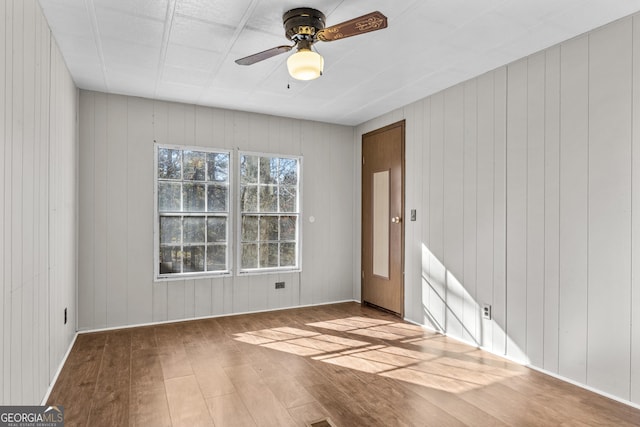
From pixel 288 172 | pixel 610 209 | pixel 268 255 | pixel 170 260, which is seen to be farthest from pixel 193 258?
pixel 610 209

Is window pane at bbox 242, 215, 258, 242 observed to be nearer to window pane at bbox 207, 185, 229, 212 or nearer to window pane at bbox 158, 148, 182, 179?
window pane at bbox 207, 185, 229, 212

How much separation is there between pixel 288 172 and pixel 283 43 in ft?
7.87

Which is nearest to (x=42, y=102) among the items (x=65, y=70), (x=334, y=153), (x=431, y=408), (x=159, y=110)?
(x=65, y=70)

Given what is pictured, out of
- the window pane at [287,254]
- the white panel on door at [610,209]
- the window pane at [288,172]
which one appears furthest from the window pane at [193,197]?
the white panel on door at [610,209]

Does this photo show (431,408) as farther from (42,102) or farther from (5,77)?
(42,102)

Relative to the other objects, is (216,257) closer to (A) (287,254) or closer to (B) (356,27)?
(A) (287,254)

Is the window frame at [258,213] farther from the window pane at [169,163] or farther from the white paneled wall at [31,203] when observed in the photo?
the white paneled wall at [31,203]

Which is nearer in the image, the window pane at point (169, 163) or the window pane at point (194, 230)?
the window pane at point (169, 163)

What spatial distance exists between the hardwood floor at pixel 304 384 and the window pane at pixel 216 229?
3.85ft

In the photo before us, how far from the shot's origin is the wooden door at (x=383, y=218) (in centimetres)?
474

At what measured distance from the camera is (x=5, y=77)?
71.0 inches

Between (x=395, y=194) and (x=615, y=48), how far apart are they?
2613mm

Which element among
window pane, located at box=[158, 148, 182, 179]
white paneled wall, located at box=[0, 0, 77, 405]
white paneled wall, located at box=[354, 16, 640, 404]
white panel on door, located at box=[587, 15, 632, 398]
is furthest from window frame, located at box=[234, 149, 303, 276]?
white panel on door, located at box=[587, 15, 632, 398]

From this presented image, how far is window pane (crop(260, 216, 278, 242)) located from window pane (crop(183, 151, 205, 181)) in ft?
3.24
